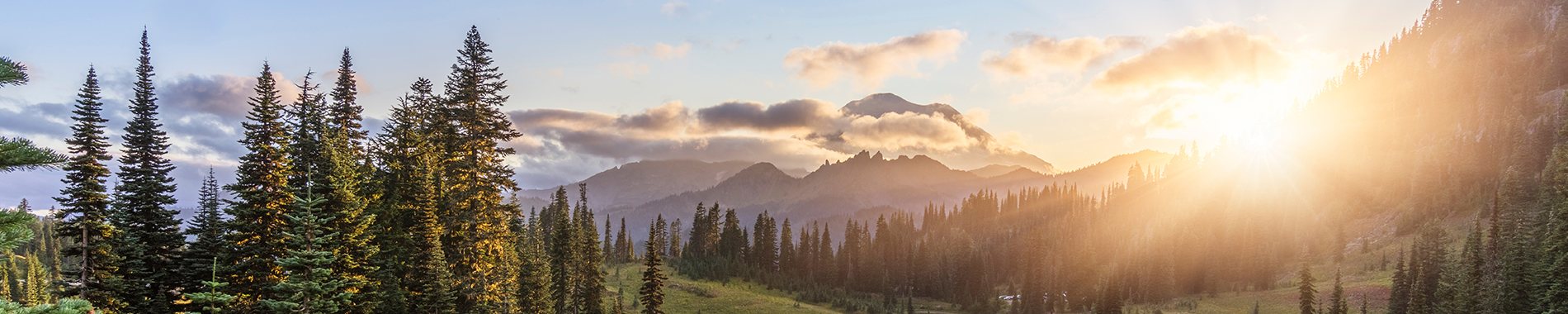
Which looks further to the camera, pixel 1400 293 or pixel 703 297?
pixel 703 297

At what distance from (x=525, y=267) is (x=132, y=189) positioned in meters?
26.9

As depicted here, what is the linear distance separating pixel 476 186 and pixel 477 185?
8 cm

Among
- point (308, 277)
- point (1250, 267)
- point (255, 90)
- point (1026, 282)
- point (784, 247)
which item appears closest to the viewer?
point (308, 277)

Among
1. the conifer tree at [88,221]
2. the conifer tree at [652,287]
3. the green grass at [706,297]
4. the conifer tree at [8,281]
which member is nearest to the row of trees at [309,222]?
the conifer tree at [88,221]

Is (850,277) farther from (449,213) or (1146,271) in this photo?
(449,213)

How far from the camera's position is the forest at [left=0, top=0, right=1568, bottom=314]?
115 ft

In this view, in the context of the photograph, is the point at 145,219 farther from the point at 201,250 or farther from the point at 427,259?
the point at 427,259

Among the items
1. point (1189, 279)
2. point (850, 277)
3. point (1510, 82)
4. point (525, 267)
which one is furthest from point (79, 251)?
point (1510, 82)

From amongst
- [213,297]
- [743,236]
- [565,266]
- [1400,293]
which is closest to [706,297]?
[565,266]

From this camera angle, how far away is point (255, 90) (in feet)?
127

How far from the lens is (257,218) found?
114ft

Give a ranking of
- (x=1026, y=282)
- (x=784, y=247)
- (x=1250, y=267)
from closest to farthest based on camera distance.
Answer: (x=1026, y=282), (x=1250, y=267), (x=784, y=247)

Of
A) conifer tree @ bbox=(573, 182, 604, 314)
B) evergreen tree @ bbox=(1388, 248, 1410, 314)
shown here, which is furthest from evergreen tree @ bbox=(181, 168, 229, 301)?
evergreen tree @ bbox=(1388, 248, 1410, 314)

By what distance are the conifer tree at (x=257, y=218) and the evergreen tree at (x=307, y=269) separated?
1041mm
